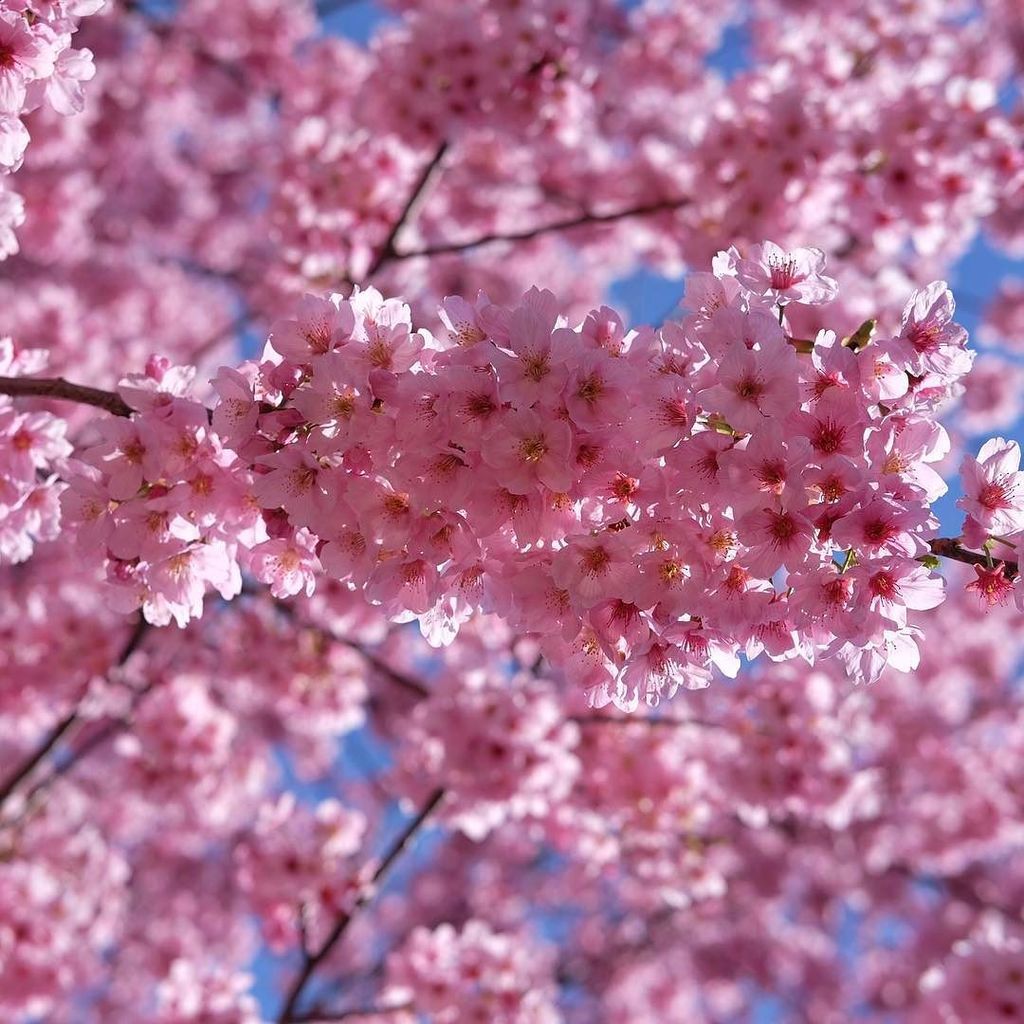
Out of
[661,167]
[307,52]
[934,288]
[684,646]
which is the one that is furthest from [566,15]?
[307,52]

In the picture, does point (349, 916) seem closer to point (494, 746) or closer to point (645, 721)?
point (494, 746)

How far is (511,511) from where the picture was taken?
216 centimetres

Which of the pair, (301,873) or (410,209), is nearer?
(410,209)

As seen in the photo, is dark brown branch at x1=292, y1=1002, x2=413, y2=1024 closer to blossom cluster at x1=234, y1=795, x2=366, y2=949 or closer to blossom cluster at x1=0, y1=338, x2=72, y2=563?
blossom cluster at x1=234, y1=795, x2=366, y2=949

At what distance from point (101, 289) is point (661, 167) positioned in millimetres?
6792

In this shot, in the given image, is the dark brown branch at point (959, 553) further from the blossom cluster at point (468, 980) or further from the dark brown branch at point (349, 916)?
the blossom cluster at point (468, 980)

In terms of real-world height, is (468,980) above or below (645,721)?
below

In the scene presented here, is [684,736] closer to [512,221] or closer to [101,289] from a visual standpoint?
[512,221]

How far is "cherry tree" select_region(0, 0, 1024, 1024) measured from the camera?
2.11 m

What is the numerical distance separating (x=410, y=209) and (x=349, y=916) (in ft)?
11.9

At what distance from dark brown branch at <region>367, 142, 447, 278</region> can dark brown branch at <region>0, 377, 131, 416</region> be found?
2.95 metres

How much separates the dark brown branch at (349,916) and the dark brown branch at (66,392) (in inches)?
128

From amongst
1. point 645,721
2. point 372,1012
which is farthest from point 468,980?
point 645,721

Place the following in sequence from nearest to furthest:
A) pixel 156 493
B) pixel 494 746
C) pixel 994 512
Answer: pixel 994 512 < pixel 156 493 < pixel 494 746
